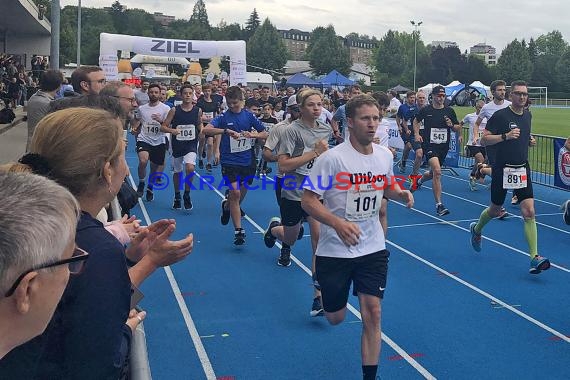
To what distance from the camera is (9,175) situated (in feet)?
4.84

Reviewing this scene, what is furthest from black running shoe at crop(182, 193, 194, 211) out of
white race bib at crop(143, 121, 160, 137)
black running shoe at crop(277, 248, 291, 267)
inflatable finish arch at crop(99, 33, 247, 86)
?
inflatable finish arch at crop(99, 33, 247, 86)

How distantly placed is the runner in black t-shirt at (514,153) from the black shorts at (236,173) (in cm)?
334

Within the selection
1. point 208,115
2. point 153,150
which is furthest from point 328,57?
point 153,150

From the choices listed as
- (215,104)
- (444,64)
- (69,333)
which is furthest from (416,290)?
(444,64)

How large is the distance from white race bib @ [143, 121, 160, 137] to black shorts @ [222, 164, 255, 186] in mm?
Result: 2556

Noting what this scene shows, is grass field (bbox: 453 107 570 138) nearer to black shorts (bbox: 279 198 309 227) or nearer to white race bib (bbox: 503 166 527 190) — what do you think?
white race bib (bbox: 503 166 527 190)

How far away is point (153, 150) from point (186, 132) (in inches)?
31.1

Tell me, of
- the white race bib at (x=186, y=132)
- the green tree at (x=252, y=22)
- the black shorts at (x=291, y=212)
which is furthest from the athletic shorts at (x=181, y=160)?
the green tree at (x=252, y=22)

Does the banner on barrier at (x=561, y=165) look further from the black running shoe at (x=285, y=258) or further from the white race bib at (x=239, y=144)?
the black running shoe at (x=285, y=258)

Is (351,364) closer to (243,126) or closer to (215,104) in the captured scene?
(243,126)

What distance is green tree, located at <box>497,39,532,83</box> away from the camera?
320 feet

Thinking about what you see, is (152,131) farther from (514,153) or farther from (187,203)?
(514,153)

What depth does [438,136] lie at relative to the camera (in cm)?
1139

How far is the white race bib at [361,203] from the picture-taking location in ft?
14.4
